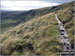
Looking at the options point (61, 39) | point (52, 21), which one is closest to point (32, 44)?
point (61, 39)

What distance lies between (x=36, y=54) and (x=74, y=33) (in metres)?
16.4

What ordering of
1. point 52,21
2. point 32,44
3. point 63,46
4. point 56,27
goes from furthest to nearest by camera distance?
point 52,21
point 56,27
point 32,44
point 63,46

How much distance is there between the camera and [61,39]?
41.5 m

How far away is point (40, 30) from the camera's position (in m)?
47.6

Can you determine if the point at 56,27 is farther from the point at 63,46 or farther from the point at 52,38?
the point at 63,46

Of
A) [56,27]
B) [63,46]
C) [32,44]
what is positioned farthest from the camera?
[56,27]

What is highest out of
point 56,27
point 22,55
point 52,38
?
point 56,27

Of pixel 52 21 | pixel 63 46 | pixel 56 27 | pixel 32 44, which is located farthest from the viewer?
pixel 52 21

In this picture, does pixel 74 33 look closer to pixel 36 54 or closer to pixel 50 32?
pixel 50 32

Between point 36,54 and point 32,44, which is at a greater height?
point 32,44

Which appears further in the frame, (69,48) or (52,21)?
(52,21)

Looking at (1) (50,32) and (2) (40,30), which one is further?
(2) (40,30)

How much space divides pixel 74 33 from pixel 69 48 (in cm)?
752

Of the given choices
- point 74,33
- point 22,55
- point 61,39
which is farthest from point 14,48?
point 74,33
